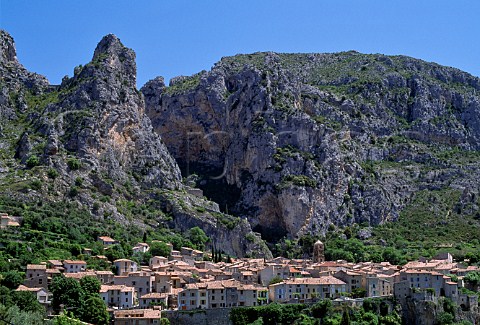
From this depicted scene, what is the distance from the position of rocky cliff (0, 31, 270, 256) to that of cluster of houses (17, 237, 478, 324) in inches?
924

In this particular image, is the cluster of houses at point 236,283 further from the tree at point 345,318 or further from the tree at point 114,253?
the tree at point 345,318

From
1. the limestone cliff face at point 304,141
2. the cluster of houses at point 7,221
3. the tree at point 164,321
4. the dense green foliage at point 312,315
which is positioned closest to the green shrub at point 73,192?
the cluster of houses at point 7,221

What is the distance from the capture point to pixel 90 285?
92.2 m

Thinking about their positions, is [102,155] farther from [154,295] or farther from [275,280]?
[154,295]

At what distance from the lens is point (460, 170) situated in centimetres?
17200

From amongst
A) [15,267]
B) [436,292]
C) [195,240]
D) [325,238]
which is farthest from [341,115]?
[15,267]

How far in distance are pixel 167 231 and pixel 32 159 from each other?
23569 millimetres

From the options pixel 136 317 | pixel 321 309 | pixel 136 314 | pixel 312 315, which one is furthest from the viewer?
pixel 321 309

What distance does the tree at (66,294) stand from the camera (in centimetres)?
8850

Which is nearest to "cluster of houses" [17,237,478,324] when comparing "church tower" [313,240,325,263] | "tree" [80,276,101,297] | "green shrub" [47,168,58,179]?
"tree" [80,276,101,297]

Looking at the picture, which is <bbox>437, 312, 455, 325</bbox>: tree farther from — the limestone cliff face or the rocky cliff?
the limestone cliff face

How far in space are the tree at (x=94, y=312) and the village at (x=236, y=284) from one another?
4.81ft

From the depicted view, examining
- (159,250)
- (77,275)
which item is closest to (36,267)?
(77,275)

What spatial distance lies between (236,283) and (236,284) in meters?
0.50
